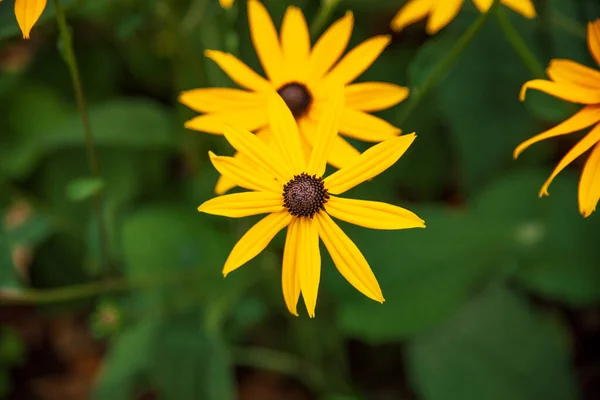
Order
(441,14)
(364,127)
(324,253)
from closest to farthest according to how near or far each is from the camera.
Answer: (364,127) < (441,14) < (324,253)

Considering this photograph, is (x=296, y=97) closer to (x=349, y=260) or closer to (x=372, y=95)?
(x=372, y=95)

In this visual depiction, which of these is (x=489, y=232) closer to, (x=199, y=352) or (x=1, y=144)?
(x=199, y=352)

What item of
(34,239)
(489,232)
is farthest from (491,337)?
(34,239)

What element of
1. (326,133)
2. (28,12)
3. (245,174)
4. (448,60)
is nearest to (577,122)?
(448,60)

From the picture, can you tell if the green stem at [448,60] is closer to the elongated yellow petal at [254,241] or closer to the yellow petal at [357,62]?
the yellow petal at [357,62]

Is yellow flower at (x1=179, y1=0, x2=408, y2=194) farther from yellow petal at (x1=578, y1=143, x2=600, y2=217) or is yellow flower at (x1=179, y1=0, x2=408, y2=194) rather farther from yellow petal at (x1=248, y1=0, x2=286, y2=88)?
yellow petal at (x1=578, y1=143, x2=600, y2=217)

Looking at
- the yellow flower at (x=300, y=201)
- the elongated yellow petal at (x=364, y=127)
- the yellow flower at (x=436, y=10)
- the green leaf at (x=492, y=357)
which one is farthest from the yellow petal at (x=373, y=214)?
the green leaf at (x=492, y=357)
